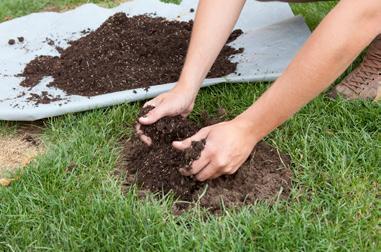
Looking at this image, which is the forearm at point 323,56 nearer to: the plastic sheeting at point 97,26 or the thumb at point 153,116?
the thumb at point 153,116

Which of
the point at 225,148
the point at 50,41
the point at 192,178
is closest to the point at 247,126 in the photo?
the point at 225,148

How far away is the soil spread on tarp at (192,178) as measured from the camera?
2191mm

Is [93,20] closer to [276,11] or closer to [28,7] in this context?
[28,7]

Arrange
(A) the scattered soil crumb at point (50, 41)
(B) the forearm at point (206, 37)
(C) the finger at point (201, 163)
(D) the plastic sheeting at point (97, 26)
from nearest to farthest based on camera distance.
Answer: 1. (C) the finger at point (201, 163)
2. (B) the forearm at point (206, 37)
3. (D) the plastic sheeting at point (97, 26)
4. (A) the scattered soil crumb at point (50, 41)

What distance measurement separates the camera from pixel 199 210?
6.98ft

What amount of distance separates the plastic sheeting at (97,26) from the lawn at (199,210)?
0.28 feet

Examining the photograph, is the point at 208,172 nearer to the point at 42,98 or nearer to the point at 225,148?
the point at 225,148

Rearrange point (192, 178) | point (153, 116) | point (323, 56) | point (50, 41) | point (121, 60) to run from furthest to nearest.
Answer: point (50, 41), point (121, 60), point (153, 116), point (192, 178), point (323, 56)

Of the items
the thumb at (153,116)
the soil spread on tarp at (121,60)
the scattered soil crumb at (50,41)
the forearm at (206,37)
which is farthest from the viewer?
the scattered soil crumb at (50,41)

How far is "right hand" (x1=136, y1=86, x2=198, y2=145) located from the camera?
233 cm

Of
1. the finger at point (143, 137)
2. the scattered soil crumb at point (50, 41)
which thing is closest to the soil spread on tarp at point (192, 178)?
the finger at point (143, 137)

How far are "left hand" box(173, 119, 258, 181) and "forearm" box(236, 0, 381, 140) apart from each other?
0.08 m

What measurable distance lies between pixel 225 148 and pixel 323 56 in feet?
1.51

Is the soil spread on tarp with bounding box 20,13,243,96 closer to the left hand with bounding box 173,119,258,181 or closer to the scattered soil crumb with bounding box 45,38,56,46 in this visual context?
the scattered soil crumb with bounding box 45,38,56,46
